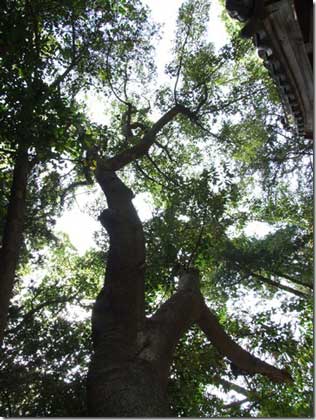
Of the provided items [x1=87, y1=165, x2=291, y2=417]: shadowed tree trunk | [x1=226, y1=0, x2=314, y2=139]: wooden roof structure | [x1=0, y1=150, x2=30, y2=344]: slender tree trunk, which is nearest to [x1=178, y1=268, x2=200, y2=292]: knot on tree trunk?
[x1=87, y1=165, x2=291, y2=417]: shadowed tree trunk

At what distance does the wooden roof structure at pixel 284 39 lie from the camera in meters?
4.21

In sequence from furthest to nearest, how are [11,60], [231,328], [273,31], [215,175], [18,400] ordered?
[215,175], [231,328], [18,400], [11,60], [273,31]

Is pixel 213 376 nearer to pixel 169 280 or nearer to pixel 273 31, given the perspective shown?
pixel 169 280

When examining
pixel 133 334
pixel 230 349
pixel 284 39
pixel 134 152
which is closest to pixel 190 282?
pixel 230 349

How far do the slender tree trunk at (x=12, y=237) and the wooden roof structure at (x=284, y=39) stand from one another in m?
3.97

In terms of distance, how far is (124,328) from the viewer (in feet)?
14.3

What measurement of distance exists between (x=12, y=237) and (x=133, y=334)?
2478 mm

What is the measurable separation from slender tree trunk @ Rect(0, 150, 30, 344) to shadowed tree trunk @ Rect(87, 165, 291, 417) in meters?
1.25

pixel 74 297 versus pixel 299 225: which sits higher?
pixel 299 225

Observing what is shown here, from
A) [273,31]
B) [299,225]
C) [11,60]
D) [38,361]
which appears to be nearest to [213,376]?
[38,361]

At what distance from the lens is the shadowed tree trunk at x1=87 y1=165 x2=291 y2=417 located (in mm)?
3479

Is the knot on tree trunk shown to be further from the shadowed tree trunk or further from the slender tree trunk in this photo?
the slender tree trunk

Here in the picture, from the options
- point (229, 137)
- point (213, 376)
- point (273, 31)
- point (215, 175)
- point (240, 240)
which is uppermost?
point (229, 137)

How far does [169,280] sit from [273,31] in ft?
19.0
